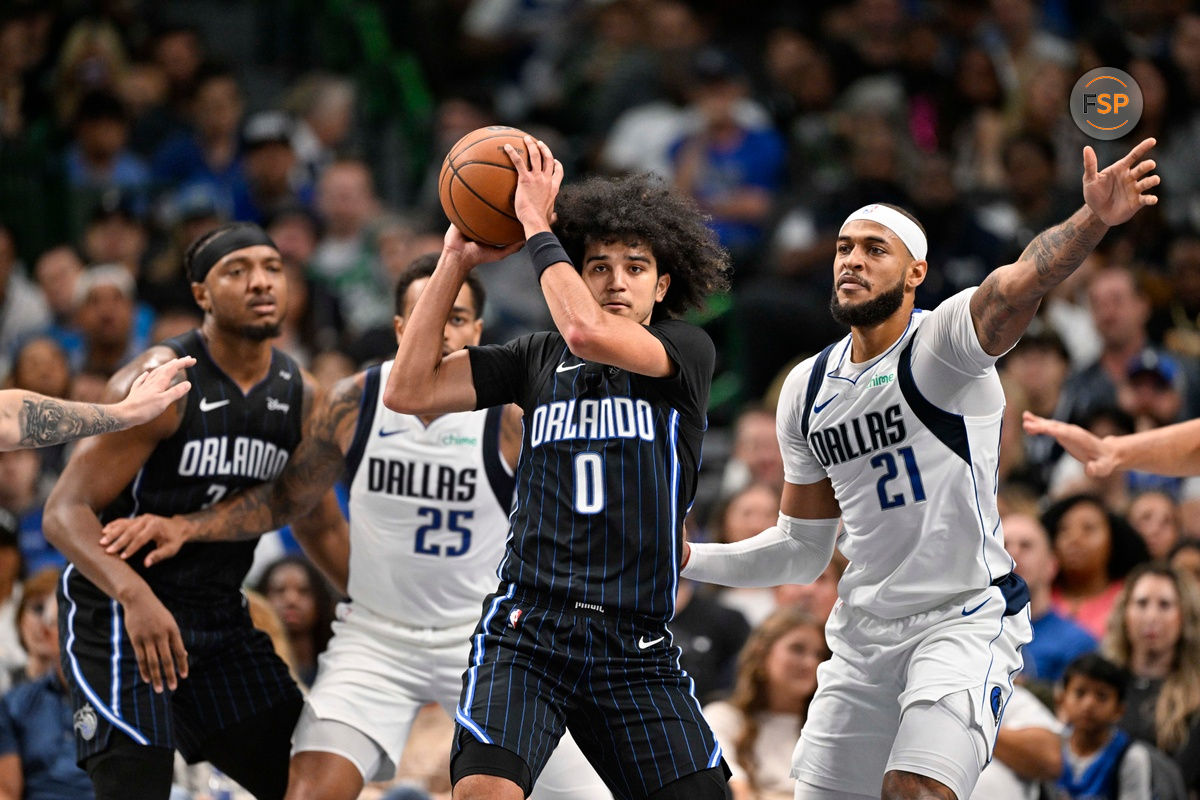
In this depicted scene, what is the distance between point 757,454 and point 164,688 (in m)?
5.31

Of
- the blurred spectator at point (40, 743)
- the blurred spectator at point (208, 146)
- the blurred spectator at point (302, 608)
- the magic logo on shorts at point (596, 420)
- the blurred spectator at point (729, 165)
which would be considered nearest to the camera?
the magic logo on shorts at point (596, 420)

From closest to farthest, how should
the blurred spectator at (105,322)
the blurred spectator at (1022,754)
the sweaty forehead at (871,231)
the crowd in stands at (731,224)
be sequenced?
the sweaty forehead at (871,231) < the blurred spectator at (1022,754) < the crowd in stands at (731,224) < the blurred spectator at (105,322)

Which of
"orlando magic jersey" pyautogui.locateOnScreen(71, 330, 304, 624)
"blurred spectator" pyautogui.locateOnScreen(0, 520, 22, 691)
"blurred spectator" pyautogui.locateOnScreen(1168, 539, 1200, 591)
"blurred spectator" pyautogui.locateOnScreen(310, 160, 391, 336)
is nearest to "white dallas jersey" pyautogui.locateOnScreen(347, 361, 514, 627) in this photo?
"orlando magic jersey" pyautogui.locateOnScreen(71, 330, 304, 624)

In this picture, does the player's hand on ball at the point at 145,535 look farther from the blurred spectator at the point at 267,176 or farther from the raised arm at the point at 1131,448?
the blurred spectator at the point at 267,176

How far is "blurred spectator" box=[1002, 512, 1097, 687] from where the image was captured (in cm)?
902

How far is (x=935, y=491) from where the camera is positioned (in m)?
5.98

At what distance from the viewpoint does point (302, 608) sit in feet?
30.9

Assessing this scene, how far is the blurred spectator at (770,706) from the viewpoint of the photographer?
8.42 meters

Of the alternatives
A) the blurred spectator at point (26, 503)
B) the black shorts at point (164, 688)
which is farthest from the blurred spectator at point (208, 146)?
the black shorts at point (164, 688)

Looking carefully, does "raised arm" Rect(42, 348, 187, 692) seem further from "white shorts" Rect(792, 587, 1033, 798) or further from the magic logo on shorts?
"white shorts" Rect(792, 587, 1033, 798)

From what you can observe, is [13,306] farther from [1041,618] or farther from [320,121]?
[1041,618]

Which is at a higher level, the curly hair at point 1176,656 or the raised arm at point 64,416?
the raised arm at point 64,416

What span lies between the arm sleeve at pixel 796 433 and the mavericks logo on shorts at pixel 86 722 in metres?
3.00

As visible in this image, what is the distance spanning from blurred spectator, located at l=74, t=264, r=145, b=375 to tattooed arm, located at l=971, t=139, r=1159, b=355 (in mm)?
7991
